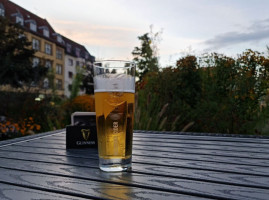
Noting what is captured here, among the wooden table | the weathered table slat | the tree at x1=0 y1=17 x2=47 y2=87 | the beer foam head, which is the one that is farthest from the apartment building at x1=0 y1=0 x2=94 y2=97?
the weathered table slat

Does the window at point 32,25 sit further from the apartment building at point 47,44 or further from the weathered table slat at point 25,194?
the weathered table slat at point 25,194

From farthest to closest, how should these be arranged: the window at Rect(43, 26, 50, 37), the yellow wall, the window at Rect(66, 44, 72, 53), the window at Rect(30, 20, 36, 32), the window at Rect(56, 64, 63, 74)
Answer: the window at Rect(66, 44, 72, 53) → the window at Rect(56, 64, 63, 74) → the window at Rect(43, 26, 50, 37) → the window at Rect(30, 20, 36, 32) → the yellow wall

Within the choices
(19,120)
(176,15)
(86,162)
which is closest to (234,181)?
(86,162)

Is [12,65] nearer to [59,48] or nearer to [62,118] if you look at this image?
[62,118]

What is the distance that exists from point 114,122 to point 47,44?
33.9 metres

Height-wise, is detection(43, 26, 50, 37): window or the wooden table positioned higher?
detection(43, 26, 50, 37): window

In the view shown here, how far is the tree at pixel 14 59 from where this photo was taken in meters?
16.6

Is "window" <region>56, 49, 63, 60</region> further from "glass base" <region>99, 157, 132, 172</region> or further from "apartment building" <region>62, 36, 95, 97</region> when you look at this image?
"glass base" <region>99, 157, 132, 172</region>

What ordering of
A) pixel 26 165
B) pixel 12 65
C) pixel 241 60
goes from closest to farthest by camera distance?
1. pixel 26 165
2. pixel 241 60
3. pixel 12 65

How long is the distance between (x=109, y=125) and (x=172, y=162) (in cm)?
37

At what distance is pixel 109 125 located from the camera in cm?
98

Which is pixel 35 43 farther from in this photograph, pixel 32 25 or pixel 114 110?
pixel 114 110

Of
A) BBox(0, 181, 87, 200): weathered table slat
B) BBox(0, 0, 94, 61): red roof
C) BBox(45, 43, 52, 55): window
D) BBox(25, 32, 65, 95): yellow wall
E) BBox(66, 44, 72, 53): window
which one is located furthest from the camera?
BBox(66, 44, 72, 53): window

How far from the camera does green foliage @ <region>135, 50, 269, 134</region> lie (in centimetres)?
489
